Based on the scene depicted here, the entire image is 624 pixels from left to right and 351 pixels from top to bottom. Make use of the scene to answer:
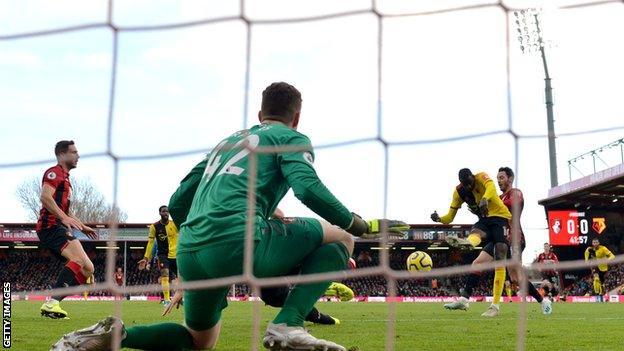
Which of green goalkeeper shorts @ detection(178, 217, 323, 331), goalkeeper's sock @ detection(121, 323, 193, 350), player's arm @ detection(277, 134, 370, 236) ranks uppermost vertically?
player's arm @ detection(277, 134, 370, 236)

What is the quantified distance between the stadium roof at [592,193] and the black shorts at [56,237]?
14281mm

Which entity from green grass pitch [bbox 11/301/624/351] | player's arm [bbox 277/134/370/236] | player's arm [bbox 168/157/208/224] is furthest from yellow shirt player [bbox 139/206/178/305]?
player's arm [bbox 277/134/370/236]

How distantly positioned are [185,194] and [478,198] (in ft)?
16.7

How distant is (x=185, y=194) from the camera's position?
3.72 meters

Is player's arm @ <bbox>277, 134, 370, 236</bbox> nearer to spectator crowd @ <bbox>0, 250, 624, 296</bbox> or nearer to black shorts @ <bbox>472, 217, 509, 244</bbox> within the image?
black shorts @ <bbox>472, 217, 509, 244</bbox>

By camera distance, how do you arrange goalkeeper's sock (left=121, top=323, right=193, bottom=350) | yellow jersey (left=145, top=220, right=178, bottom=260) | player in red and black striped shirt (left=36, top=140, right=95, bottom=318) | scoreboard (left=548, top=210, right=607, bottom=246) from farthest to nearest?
scoreboard (left=548, top=210, right=607, bottom=246) < yellow jersey (left=145, top=220, right=178, bottom=260) < player in red and black striped shirt (left=36, top=140, right=95, bottom=318) < goalkeeper's sock (left=121, top=323, right=193, bottom=350)

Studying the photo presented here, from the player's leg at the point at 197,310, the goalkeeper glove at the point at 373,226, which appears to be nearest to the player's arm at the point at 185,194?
the player's leg at the point at 197,310

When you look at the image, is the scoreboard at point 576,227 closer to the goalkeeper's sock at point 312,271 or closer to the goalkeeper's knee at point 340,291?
the goalkeeper's knee at point 340,291

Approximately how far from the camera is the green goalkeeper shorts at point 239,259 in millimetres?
3258

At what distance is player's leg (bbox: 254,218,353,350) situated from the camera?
3.31m

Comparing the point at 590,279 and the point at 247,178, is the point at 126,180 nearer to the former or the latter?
the point at 247,178

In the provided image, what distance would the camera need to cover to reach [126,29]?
386cm

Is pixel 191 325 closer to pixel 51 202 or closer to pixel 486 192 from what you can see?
pixel 51 202

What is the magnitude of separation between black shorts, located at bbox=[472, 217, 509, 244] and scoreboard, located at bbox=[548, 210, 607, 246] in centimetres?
2028
